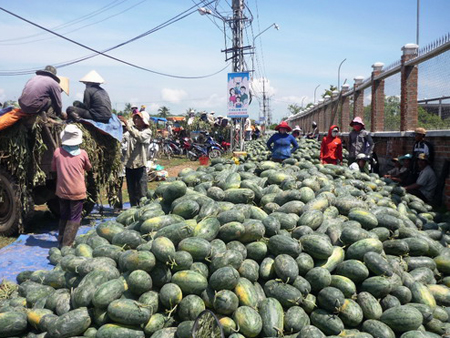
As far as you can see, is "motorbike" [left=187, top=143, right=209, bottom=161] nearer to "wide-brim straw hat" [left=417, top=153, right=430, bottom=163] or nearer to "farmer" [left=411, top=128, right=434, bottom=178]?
"farmer" [left=411, top=128, right=434, bottom=178]

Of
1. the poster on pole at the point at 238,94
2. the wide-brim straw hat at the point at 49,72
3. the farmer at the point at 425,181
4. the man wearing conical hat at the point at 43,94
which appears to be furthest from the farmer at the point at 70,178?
the poster on pole at the point at 238,94

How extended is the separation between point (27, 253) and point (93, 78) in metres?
3.62

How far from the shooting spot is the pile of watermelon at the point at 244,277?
10.6ft

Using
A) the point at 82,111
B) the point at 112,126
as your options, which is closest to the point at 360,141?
the point at 112,126

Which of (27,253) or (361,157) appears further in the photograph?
(361,157)

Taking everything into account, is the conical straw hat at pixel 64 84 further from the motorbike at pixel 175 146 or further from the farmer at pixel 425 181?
the motorbike at pixel 175 146

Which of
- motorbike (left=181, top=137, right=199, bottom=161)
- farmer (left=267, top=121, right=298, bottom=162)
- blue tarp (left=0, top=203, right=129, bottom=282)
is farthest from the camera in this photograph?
motorbike (left=181, top=137, right=199, bottom=161)

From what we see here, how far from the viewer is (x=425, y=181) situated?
323 inches

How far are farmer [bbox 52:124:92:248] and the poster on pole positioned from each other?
952 cm

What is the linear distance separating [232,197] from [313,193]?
3.63 ft

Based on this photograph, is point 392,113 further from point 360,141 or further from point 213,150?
point 213,150

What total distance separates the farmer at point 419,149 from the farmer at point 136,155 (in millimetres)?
6024

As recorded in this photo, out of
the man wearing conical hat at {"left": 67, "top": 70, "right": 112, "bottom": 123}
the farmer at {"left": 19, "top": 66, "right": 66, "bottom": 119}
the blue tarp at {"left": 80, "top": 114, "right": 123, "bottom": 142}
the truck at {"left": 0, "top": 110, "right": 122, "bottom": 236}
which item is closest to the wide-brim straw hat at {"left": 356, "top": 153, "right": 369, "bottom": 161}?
the blue tarp at {"left": 80, "top": 114, "right": 123, "bottom": 142}

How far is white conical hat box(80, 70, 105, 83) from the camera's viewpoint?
766cm
